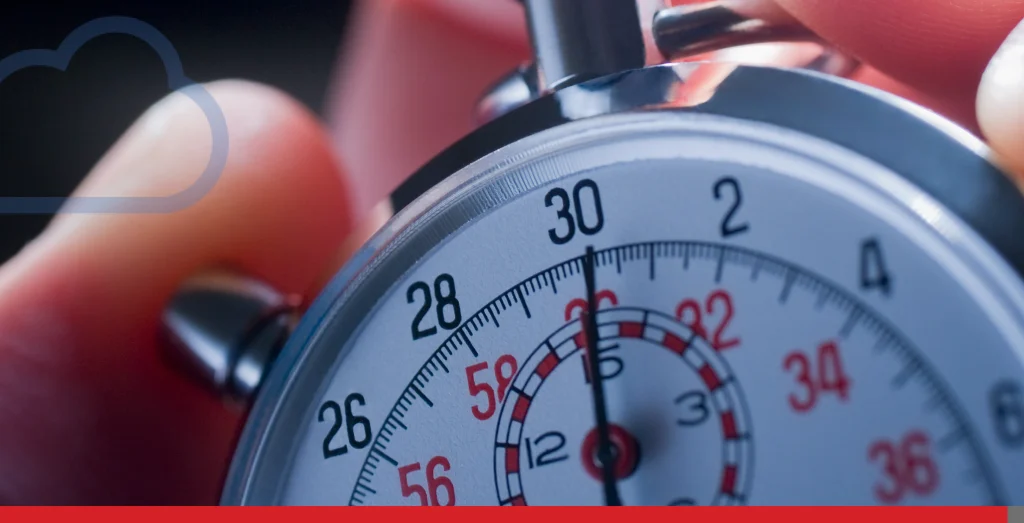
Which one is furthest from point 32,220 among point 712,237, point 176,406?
point 712,237

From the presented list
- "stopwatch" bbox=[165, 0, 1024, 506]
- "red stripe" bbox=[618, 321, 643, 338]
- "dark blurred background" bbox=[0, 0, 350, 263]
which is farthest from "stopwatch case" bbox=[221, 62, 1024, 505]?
"dark blurred background" bbox=[0, 0, 350, 263]

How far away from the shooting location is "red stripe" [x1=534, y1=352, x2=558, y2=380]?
55 cm

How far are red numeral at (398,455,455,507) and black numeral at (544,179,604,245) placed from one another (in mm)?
152

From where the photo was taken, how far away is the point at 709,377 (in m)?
0.51

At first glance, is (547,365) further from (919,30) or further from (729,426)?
(919,30)

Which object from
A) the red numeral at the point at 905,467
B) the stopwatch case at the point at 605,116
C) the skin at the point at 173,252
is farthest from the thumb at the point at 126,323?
the red numeral at the point at 905,467

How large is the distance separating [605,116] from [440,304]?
16 centimetres

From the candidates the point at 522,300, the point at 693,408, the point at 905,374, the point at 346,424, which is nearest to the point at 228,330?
the point at 346,424

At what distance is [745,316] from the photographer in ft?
1.64

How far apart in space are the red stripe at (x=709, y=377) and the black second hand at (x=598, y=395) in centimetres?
A: 6

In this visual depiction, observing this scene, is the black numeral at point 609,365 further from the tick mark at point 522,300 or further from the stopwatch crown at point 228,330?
the stopwatch crown at point 228,330

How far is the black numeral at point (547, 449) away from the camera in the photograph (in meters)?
0.55

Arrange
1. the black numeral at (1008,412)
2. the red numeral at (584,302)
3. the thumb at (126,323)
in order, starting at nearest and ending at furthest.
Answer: the black numeral at (1008,412)
the red numeral at (584,302)
the thumb at (126,323)

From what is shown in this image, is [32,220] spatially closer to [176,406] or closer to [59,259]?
[59,259]
